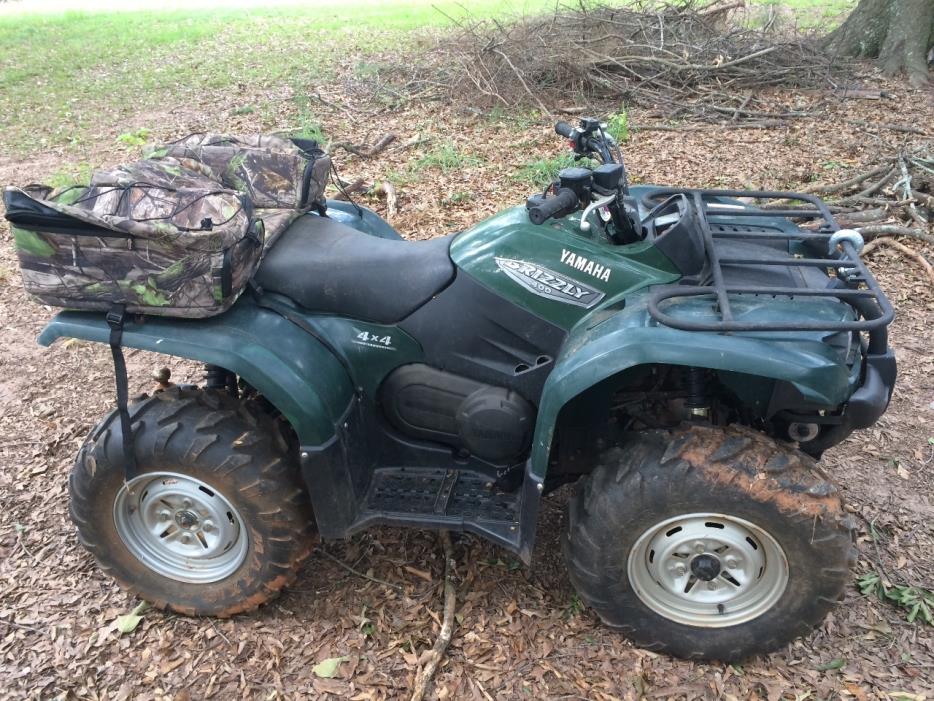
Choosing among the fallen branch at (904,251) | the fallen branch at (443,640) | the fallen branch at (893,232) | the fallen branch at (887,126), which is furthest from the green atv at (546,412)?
the fallen branch at (887,126)

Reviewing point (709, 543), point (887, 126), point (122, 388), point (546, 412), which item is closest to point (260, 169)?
point (122, 388)

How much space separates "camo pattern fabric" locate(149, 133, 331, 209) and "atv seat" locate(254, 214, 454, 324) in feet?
1.50

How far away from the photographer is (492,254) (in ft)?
9.20

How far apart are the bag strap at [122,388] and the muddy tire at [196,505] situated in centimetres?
3

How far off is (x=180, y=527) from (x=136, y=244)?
118cm

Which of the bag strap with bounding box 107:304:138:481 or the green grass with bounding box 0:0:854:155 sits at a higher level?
the bag strap with bounding box 107:304:138:481

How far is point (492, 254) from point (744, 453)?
1130 mm

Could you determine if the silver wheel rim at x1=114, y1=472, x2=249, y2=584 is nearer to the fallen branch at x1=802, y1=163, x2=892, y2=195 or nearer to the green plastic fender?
the green plastic fender

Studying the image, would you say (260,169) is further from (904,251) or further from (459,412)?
(904,251)

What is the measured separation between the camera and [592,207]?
104 inches

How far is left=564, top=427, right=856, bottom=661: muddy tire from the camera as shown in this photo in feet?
8.27

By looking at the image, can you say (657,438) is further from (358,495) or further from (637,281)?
(358,495)

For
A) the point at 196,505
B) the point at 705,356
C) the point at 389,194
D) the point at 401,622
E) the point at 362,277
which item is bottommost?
the point at 389,194

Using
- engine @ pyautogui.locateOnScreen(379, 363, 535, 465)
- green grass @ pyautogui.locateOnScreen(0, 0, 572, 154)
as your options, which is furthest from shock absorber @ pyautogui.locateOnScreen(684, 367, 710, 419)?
green grass @ pyautogui.locateOnScreen(0, 0, 572, 154)
